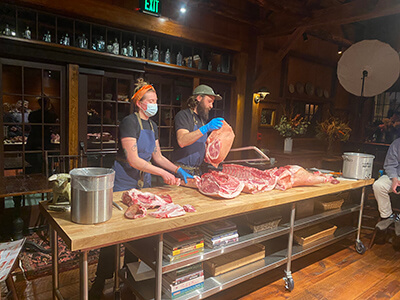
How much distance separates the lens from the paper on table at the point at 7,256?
5.32 feet

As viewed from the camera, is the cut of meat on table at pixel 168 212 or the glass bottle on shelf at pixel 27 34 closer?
the cut of meat on table at pixel 168 212

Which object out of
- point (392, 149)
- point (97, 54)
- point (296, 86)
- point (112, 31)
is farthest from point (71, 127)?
point (296, 86)

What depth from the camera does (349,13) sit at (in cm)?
517

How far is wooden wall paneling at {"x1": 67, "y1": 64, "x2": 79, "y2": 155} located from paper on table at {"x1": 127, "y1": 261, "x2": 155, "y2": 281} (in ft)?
8.88

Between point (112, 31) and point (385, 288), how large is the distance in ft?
15.9

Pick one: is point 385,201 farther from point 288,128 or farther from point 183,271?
point 183,271

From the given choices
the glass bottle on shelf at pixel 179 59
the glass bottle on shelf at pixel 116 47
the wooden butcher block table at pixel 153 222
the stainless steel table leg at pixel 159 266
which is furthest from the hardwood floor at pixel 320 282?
the glass bottle on shelf at pixel 179 59

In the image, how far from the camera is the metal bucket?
5.27 feet

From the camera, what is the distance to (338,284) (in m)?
2.99

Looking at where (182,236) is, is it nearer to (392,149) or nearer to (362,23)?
(392,149)

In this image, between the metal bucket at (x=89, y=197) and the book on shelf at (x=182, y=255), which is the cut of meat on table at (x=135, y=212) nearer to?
the metal bucket at (x=89, y=197)

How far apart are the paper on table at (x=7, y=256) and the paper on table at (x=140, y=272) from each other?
0.78 meters

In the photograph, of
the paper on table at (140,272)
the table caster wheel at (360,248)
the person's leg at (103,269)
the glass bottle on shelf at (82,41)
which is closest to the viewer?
the paper on table at (140,272)

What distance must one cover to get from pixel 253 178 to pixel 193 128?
0.81m
